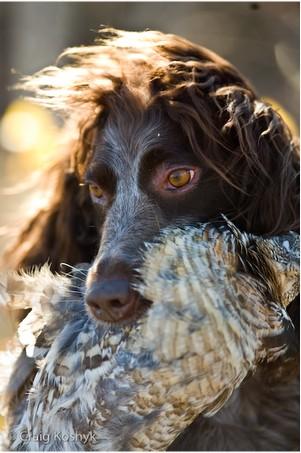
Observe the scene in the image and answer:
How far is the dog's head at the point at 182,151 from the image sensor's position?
10.3ft

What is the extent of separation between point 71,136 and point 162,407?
1.59 m

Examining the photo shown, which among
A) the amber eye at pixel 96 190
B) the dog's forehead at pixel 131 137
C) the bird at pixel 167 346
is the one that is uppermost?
the dog's forehead at pixel 131 137

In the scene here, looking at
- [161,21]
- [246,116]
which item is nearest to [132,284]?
[246,116]

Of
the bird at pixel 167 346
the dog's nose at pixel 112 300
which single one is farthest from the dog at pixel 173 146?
the bird at pixel 167 346

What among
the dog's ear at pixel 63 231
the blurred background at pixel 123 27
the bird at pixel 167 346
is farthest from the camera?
the blurred background at pixel 123 27

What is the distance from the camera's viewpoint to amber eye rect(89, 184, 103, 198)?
3379 mm

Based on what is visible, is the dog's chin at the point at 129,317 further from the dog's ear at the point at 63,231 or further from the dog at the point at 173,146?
the dog's ear at the point at 63,231

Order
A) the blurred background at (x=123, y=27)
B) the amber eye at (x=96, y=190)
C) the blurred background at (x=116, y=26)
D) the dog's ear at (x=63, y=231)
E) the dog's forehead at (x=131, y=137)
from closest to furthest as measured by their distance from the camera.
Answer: the dog's forehead at (x=131, y=137), the amber eye at (x=96, y=190), the dog's ear at (x=63, y=231), the blurred background at (x=116, y=26), the blurred background at (x=123, y=27)

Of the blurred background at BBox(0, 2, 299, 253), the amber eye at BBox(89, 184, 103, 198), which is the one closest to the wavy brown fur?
the amber eye at BBox(89, 184, 103, 198)

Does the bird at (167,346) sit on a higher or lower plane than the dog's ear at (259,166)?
lower

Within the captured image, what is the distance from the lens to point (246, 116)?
3.21 m

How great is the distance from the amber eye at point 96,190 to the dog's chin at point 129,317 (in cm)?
75

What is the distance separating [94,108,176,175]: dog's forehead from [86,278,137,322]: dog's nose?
25.7 inches

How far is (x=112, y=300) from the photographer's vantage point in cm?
271
